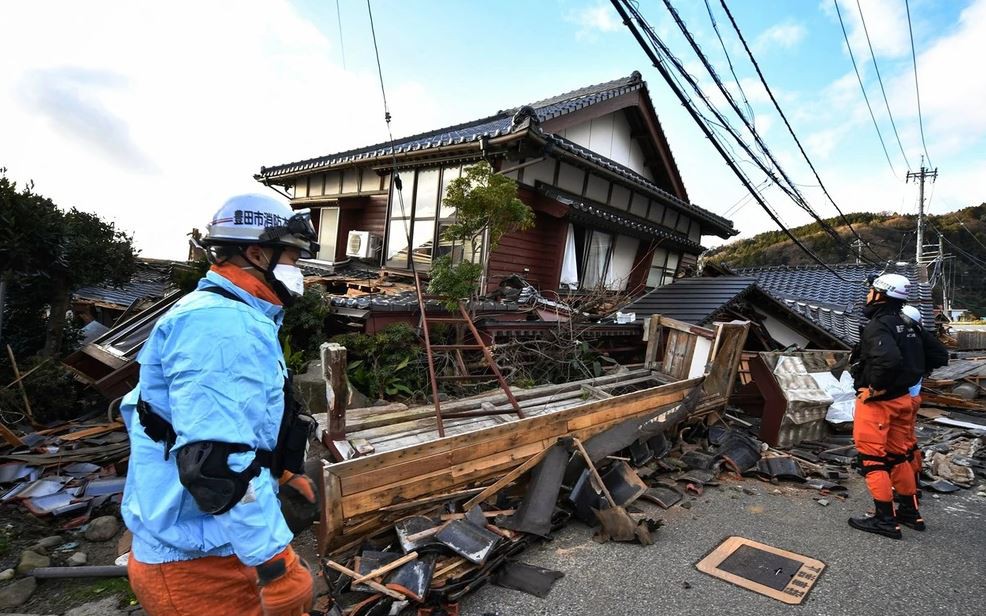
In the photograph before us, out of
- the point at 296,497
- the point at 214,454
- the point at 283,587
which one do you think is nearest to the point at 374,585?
the point at 296,497

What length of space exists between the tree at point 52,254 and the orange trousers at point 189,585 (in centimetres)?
636

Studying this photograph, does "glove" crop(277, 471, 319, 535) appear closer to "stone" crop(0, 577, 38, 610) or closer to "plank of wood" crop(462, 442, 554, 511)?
"plank of wood" crop(462, 442, 554, 511)

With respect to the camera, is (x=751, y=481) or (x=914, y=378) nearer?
(x=914, y=378)

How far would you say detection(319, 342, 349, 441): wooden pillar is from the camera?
4.39 m

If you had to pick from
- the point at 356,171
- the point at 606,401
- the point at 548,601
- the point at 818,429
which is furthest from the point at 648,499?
the point at 356,171

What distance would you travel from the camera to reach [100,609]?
322cm

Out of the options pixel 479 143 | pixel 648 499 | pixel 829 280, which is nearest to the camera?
pixel 648 499

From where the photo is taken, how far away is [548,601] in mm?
3297

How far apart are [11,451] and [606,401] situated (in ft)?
21.6

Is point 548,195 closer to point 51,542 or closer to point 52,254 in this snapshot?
point 52,254

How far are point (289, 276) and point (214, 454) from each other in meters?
0.79

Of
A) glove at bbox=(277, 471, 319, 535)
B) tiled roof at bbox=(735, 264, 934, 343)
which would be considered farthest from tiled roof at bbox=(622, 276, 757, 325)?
glove at bbox=(277, 471, 319, 535)

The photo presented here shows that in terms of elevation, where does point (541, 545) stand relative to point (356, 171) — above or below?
below

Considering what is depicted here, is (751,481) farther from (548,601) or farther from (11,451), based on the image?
(11,451)
